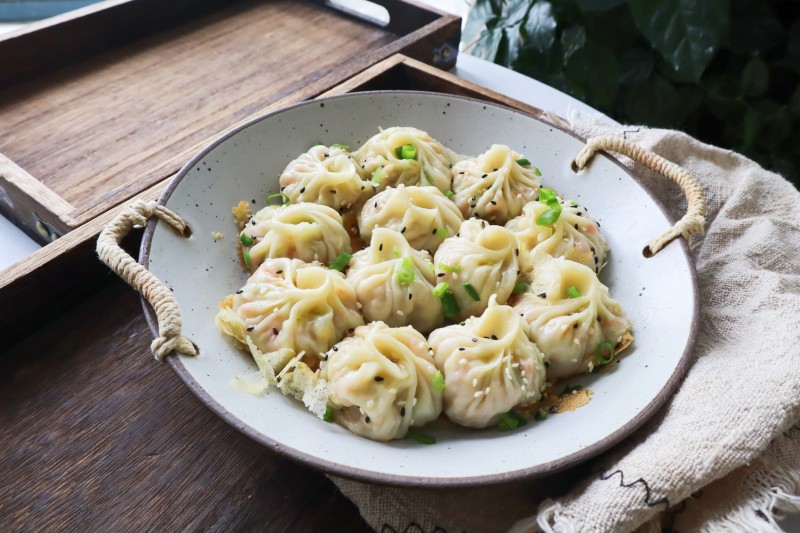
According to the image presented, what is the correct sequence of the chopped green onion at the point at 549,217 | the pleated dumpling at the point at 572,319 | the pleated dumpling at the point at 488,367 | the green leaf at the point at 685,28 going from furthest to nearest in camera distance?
1. the green leaf at the point at 685,28
2. the chopped green onion at the point at 549,217
3. the pleated dumpling at the point at 572,319
4. the pleated dumpling at the point at 488,367

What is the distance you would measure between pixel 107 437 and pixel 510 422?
100 cm

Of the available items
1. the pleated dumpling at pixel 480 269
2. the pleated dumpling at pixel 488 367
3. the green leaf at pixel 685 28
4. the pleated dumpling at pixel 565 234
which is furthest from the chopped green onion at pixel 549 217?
the green leaf at pixel 685 28

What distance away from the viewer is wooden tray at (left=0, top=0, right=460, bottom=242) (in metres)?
2.23

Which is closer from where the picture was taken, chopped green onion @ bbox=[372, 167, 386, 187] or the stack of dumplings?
the stack of dumplings

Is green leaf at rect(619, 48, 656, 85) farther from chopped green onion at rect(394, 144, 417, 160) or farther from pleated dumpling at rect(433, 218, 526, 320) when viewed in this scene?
pleated dumpling at rect(433, 218, 526, 320)

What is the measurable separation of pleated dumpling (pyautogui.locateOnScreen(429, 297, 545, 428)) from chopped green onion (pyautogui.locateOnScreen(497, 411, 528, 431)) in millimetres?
19

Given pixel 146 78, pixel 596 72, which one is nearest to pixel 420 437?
pixel 146 78

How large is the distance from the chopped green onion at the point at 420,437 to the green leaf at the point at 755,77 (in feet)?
8.96

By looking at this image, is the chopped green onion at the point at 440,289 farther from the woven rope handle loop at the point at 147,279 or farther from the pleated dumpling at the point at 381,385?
the woven rope handle loop at the point at 147,279

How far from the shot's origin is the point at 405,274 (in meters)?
1.73

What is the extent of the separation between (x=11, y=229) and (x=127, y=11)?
136 centimetres

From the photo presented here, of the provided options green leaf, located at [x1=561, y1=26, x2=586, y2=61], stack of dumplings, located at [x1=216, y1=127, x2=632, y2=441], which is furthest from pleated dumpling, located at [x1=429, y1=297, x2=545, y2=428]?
green leaf, located at [x1=561, y1=26, x2=586, y2=61]

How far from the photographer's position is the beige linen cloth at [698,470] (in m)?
1.34

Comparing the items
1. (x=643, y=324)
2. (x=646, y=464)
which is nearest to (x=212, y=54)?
(x=643, y=324)
